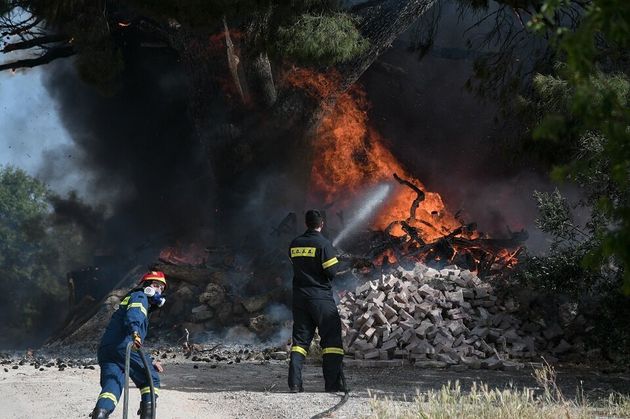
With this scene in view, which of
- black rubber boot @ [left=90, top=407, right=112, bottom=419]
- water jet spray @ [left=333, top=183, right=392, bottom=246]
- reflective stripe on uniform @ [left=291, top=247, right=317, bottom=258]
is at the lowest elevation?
black rubber boot @ [left=90, top=407, right=112, bottom=419]

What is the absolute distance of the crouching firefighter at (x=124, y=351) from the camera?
6922mm

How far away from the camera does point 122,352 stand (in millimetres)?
7082

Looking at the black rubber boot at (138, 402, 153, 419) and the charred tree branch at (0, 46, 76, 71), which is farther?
the charred tree branch at (0, 46, 76, 71)

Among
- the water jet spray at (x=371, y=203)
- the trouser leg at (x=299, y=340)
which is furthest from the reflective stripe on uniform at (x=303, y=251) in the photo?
the water jet spray at (x=371, y=203)

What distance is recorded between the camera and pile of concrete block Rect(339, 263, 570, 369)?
40.9ft

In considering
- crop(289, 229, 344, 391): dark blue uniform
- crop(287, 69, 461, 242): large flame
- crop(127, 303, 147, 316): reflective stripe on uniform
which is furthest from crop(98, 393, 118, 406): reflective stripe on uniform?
crop(287, 69, 461, 242): large flame

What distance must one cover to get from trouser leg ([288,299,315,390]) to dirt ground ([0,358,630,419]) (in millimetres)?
200

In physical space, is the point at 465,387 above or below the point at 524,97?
below

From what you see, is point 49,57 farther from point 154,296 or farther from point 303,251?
point 154,296

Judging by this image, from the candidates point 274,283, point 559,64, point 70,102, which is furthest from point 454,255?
point 70,102

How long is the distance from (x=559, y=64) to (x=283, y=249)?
8.57 m

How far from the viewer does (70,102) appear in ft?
85.5

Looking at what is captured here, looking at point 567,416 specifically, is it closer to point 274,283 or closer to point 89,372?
point 89,372

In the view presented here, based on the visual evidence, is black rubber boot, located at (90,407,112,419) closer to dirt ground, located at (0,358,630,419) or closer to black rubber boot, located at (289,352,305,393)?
dirt ground, located at (0,358,630,419)
